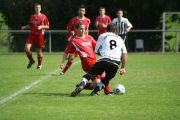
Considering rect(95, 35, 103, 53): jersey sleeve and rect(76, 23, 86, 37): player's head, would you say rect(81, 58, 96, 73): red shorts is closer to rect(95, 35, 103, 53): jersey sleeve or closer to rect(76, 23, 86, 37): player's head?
rect(76, 23, 86, 37): player's head

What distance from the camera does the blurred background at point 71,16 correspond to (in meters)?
33.3

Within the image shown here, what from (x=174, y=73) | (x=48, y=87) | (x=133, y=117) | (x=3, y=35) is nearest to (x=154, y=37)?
(x=3, y=35)

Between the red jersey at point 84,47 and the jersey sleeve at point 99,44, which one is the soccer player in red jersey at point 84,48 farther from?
the jersey sleeve at point 99,44

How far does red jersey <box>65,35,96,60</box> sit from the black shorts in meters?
A: 1.03

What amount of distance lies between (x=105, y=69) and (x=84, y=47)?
1.28 meters

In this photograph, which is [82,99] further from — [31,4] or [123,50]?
[31,4]

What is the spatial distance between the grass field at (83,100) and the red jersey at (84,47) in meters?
0.80

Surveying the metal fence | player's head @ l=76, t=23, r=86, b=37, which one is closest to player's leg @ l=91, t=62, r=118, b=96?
player's head @ l=76, t=23, r=86, b=37

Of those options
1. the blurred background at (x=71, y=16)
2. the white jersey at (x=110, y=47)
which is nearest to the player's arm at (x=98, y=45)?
the white jersey at (x=110, y=47)

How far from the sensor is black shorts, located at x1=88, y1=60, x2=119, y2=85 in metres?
11.3

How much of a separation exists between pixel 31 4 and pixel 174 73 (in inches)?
761

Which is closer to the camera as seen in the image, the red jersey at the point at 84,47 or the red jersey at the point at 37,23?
the red jersey at the point at 84,47

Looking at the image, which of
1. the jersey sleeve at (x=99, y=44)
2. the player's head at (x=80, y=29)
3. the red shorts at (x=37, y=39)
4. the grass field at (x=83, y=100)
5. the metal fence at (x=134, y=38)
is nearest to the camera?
the grass field at (x=83, y=100)

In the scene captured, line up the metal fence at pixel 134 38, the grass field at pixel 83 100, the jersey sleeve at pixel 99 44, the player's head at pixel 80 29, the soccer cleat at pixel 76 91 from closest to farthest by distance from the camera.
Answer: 1. the grass field at pixel 83 100
2. the soccer cleat at pixel 76 91
3. the jersey sleeve at pixel 99 44
4. the player's head at pixel 80 29
5. the metal fence at pixel 134 38
